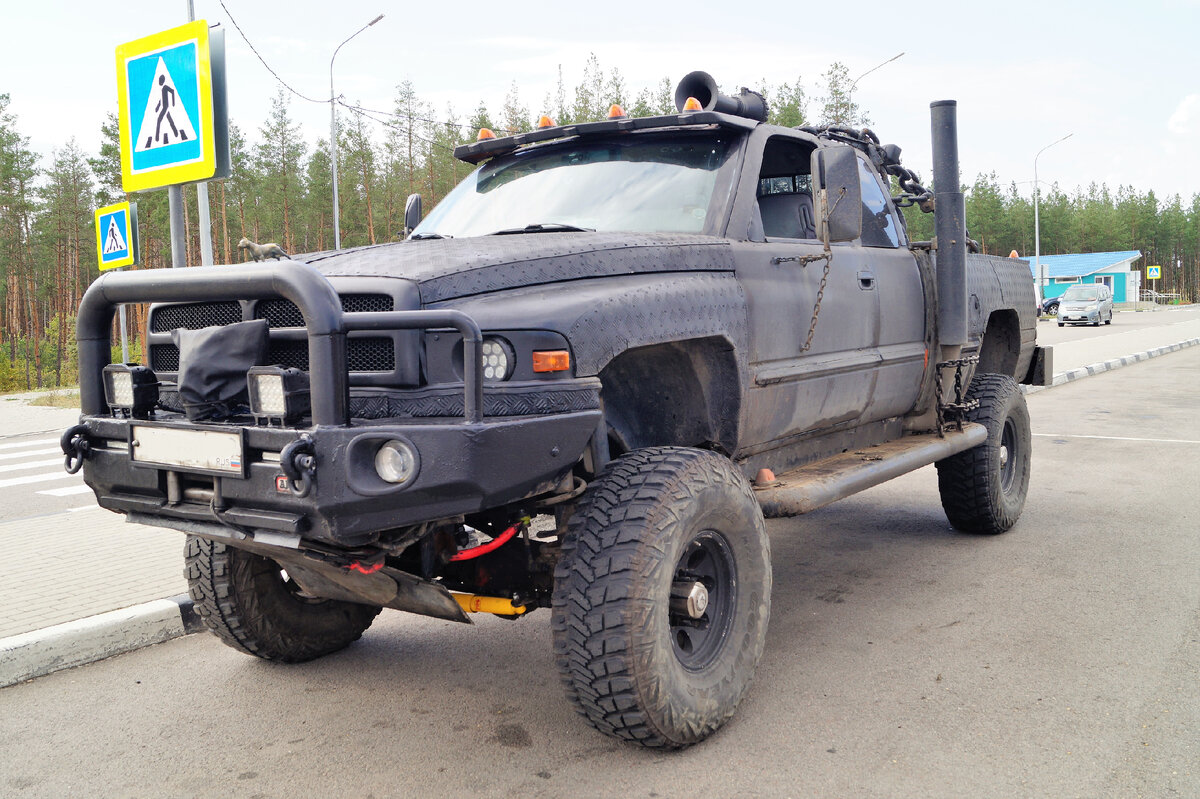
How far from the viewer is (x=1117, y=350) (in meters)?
23.7

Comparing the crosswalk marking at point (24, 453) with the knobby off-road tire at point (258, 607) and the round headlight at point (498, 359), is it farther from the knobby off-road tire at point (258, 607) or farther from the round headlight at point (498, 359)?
the round headlight at point (498, 359)

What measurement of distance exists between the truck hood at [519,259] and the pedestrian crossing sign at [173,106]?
10.5ft

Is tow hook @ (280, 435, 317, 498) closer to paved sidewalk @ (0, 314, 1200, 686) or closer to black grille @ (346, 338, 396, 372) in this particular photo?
black grille @ (346, 338, 396, 372)

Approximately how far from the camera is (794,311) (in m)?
4.05

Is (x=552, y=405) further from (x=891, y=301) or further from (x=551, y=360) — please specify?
(x=891, y=301)

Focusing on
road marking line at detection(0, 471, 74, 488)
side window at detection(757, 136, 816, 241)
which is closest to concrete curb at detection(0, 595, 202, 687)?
side window at detection(757, 136, 816, 241)

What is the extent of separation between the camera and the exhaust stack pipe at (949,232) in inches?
211

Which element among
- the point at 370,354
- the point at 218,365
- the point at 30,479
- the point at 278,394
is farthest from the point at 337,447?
the point at 30,479

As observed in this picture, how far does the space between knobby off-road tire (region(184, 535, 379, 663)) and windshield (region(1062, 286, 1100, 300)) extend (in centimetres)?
4428

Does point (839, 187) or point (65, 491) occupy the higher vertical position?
point (839, 187)

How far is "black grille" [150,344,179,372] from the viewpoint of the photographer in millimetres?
3246

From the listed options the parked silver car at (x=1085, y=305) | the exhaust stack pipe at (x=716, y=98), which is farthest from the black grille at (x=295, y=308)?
the parked silver car at (x=1085, y=305)

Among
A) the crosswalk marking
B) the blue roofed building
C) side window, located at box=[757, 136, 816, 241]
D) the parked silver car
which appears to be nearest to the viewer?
side window, located at box=[757, 136, 816, 241]

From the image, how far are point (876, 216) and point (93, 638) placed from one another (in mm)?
4320
